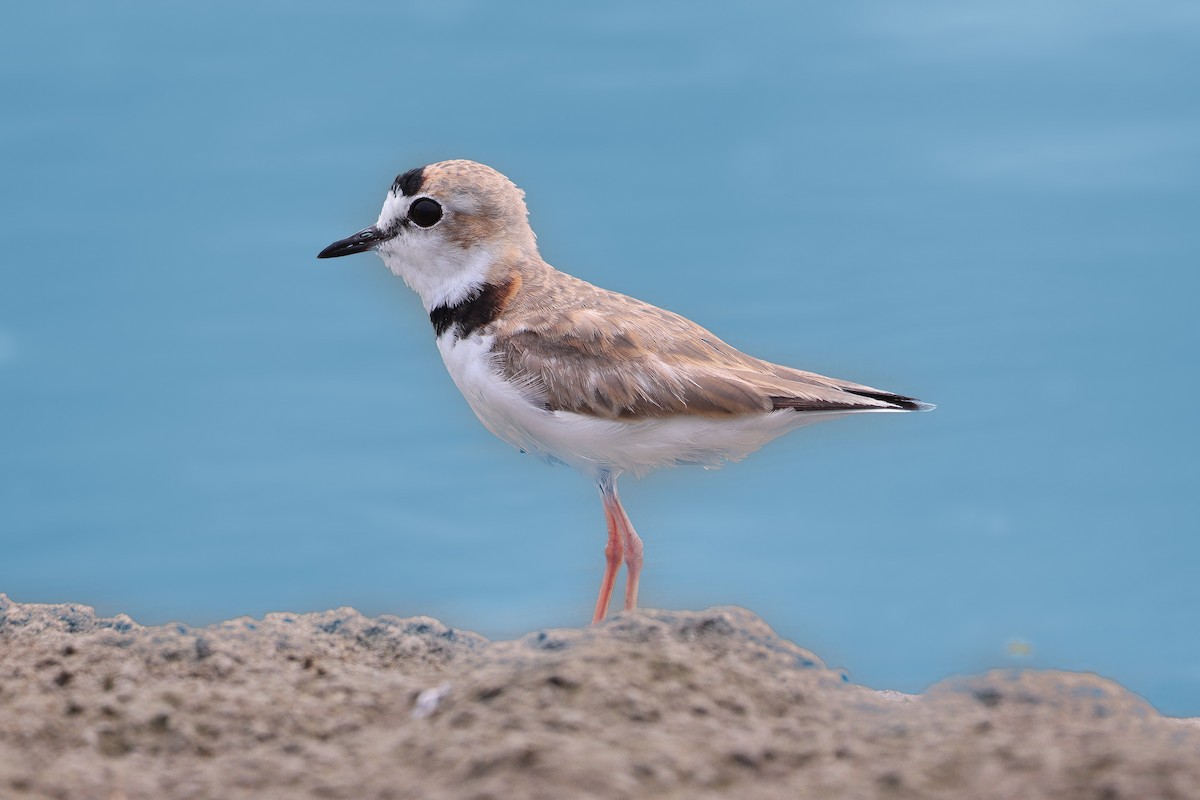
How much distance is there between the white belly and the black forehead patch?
950 millimetres

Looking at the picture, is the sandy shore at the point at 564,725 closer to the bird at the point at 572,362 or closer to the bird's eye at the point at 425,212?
the bird at the point at 572,362

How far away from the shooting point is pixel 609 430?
793 centimetres

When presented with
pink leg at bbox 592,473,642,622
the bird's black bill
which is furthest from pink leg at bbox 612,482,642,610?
the bird's black bill

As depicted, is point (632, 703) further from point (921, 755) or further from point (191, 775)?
point (191, 775)

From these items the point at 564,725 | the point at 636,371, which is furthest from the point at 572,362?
the point at 564,725

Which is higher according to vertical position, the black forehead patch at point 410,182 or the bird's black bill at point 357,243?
the black forehead patch at point 410,182

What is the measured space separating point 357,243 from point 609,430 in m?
2.04

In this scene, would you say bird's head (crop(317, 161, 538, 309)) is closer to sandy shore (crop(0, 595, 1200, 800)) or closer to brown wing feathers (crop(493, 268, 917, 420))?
brown wing feathers (crop(493, 268, 917, 420))

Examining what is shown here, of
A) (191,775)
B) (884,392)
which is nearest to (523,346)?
(884,392)

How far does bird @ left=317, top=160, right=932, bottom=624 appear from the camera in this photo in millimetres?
7922

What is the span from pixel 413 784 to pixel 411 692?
1141 mm

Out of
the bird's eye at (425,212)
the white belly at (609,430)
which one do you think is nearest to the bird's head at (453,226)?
the bird's eye at (425,212)

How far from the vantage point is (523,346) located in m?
8.06

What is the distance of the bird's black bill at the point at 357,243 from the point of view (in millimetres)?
8625
